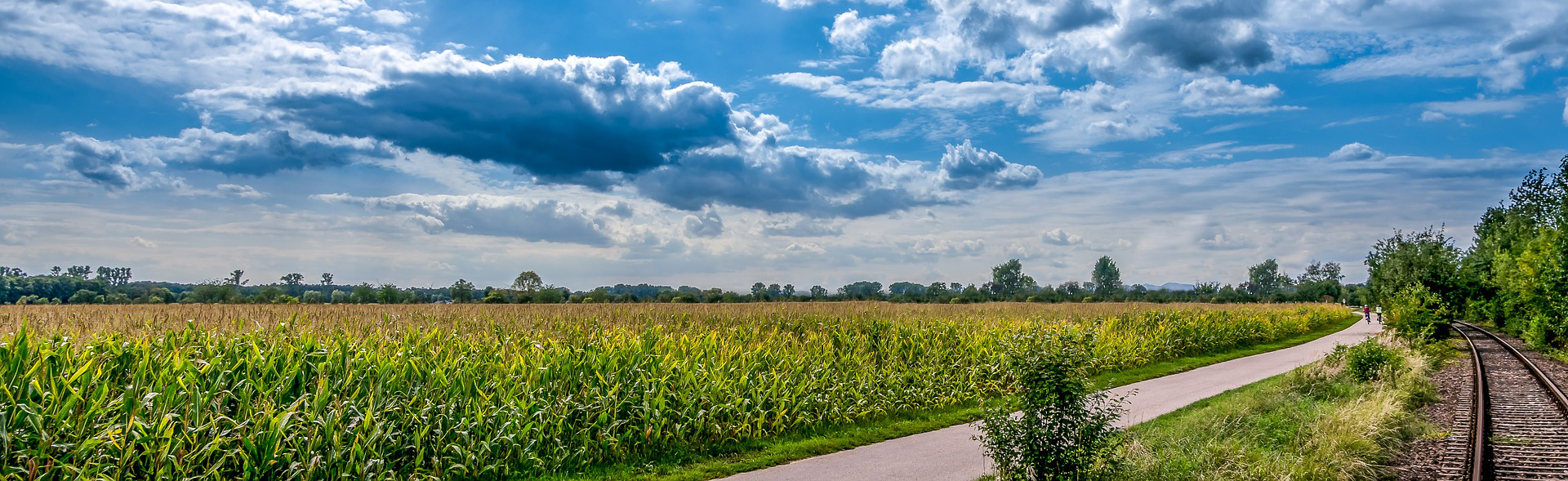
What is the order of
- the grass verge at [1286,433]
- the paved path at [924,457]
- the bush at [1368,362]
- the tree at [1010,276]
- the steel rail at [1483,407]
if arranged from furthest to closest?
the tree at [1010,276]
the bush at [1368,362]
the steel rail at [1483,407]
the paved path at [924,457]
the grass verge at [1286,433]

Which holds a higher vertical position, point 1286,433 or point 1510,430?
point 1286,433

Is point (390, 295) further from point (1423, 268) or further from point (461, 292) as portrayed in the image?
point (1423, 268)

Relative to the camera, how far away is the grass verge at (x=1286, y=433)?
9070mm

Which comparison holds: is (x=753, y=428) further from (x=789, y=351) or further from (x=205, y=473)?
(x=205, y=473)

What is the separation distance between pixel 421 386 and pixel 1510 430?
17132 millimetres

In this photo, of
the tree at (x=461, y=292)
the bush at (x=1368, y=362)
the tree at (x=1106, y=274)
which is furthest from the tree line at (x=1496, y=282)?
the tree at (x=1106, y=274)

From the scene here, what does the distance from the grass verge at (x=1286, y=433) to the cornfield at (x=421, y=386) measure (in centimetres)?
472

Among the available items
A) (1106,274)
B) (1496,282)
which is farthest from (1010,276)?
(1496,282)

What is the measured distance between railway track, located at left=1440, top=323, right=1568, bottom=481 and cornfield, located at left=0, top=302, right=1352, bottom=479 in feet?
25.0

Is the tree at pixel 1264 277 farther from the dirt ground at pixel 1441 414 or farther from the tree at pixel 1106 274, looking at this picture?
the dirt ground at pixel 1441 414

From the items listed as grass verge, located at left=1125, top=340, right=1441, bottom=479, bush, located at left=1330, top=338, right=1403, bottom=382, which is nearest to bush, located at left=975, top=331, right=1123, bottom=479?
grass verge, located at left=1125, top=340, right=1441, bottom=479

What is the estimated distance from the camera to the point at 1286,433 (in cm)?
1144

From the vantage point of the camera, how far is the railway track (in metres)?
10.6

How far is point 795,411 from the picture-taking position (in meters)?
12.8
